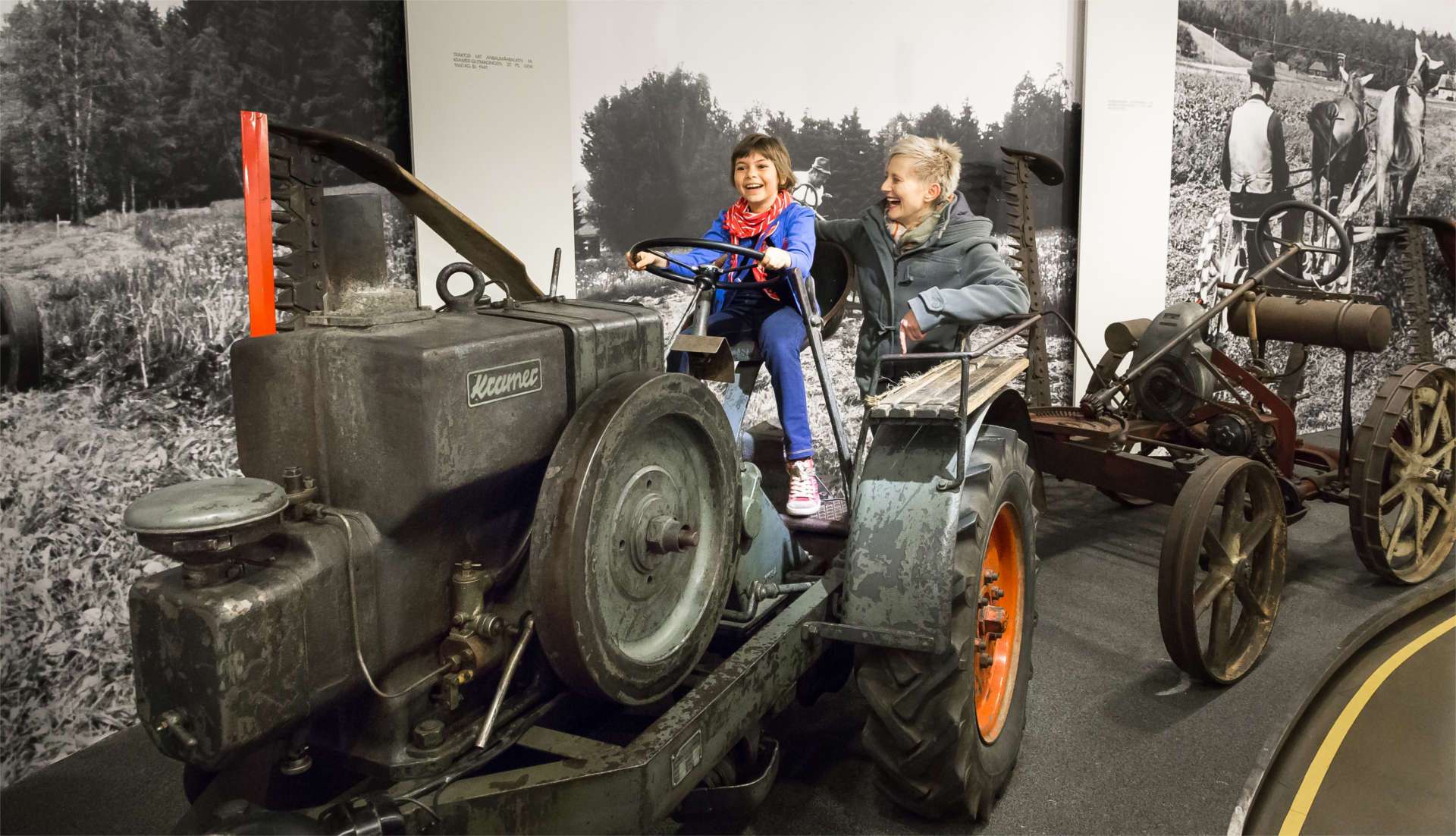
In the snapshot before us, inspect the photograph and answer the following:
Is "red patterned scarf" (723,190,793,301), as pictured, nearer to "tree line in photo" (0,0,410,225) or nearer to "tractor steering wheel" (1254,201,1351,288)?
"tree line in photo" (0,0,410,225)

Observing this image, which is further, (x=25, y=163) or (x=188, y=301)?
(x=188, y=301)

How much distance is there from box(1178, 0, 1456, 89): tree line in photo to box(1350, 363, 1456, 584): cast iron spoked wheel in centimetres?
266

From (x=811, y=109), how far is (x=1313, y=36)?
3.90m

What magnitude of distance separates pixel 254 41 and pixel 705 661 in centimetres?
235

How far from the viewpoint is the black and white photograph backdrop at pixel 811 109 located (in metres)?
4.31

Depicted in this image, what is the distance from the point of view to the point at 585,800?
1897mm

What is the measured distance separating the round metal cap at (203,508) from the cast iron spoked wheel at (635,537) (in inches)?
18.6

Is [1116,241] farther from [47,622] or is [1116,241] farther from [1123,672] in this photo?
[47,622]

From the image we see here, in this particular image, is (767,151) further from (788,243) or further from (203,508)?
(203,508)

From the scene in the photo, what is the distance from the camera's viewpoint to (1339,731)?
3.38 m

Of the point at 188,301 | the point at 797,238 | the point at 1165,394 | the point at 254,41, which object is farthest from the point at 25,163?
the point at 1165,394

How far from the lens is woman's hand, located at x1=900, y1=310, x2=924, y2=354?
3.41m

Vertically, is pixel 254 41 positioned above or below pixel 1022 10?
below

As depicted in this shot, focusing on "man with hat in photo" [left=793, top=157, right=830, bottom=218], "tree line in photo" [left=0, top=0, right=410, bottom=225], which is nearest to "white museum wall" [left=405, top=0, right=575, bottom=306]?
"tree line in photo" [left=0, top=0, right=410, bottom=225]
